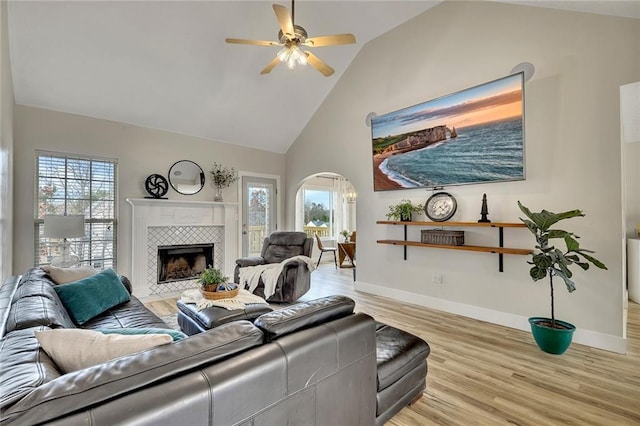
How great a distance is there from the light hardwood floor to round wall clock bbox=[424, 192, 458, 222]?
4.44 feet

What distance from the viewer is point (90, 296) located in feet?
8.05

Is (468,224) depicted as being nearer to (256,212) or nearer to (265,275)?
(265,275)

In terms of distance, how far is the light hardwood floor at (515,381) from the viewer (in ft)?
6.26

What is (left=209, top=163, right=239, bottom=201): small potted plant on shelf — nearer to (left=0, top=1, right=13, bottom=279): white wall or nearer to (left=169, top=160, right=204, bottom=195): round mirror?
(left=169, top=160, right=204, bottom=195): round mirror

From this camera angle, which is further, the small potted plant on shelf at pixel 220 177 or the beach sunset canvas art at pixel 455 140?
the small potted plant on shelf at pixel 220 177

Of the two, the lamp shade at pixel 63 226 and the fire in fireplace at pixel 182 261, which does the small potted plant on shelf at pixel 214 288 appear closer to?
the lamp shade at pixel 63 226

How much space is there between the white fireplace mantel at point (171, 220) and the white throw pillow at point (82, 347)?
12.7ft

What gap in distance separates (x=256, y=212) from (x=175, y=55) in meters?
3.19

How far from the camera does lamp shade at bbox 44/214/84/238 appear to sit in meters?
3.36

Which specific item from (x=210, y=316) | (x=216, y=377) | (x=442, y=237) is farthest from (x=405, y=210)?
(x=216, y=377)

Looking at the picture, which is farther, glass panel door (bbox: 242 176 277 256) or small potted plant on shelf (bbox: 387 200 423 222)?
glass panel door (bbox: 242 176 277 256)

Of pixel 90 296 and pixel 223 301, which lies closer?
pixel 90 296

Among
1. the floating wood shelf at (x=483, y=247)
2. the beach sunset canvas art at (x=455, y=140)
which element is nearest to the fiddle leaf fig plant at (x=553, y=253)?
the floating wood shelf at (x=483, y=247)

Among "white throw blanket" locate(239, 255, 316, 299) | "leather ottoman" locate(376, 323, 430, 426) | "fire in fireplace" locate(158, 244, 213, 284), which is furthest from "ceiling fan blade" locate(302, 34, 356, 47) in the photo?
"fire in fireplace" locate(158, 244, 213, 284)
